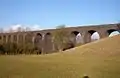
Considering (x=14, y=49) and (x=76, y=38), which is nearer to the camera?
(x=14, y=49)

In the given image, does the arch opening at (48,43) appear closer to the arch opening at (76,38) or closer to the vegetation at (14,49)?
the arch opening at (76,38)

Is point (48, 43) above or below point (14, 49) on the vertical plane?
below

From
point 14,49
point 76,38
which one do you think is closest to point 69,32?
point 76,38

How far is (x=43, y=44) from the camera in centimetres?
6309

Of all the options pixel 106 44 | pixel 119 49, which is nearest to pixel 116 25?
pixel 106 44

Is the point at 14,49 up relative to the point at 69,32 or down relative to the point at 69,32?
down

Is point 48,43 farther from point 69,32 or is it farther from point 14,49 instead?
point 14,49

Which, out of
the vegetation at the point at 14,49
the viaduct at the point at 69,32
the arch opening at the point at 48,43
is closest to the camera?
the vegetation at the point at 14,49

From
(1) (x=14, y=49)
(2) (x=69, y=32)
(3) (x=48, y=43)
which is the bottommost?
(3) (x=48, y=43)

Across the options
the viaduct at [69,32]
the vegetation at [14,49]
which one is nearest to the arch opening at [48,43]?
the viaduct at [69,32]

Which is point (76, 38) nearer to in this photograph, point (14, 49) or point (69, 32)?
point (69, 32)

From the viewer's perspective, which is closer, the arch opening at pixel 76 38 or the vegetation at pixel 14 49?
the vegetation at pixel 14 49

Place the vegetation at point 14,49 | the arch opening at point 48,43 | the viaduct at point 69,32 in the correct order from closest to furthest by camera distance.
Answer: the vegetation at point 14,49 < the viaduct at point 69,32 < the arch opening at point 48,43

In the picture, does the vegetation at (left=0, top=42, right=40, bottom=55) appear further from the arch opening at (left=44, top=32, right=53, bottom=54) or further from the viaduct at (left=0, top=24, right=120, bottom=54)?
the arch opening at (left=44, top=32, right=53, bottom=54)
